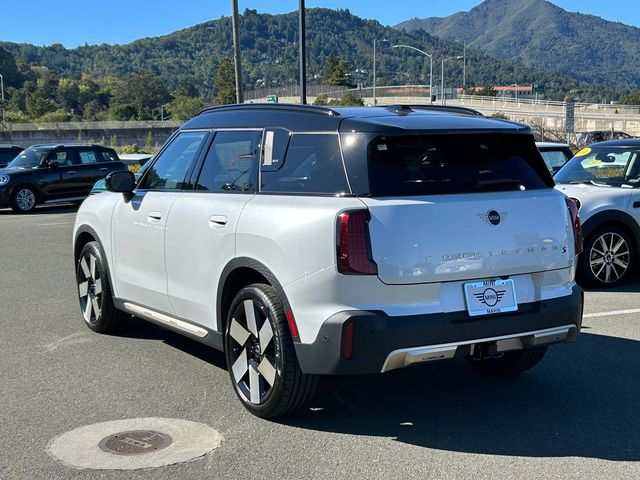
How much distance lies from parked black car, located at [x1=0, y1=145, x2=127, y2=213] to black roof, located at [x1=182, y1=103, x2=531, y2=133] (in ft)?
50.9

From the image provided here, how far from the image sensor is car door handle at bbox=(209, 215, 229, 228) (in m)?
4.72

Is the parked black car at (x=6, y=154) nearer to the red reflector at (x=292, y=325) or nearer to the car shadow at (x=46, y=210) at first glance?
the car shadow at (x=46, y=210)

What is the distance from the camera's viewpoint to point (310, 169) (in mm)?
4355

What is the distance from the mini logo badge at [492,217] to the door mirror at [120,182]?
2.98 meters

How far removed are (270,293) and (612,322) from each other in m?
4.04

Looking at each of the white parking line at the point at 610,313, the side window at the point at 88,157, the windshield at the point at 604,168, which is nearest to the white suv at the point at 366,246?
the white parking line at the point at 610,313

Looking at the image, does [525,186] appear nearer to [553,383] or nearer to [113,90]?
[553,383]

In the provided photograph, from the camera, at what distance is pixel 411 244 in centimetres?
396

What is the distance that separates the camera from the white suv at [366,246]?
12.9 feet

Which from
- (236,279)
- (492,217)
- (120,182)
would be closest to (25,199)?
(120,182)

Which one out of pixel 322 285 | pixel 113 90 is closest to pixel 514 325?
pixel 322 285

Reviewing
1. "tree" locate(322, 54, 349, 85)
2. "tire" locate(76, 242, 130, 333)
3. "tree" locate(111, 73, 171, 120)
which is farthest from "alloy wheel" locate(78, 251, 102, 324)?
"tree" locate(111, 73, 171, 120)

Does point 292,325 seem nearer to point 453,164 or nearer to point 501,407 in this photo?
point 453,164

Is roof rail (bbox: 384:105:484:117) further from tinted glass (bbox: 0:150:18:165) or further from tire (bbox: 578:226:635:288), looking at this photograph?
tinted glass (bbox: 0:150:18:165)
